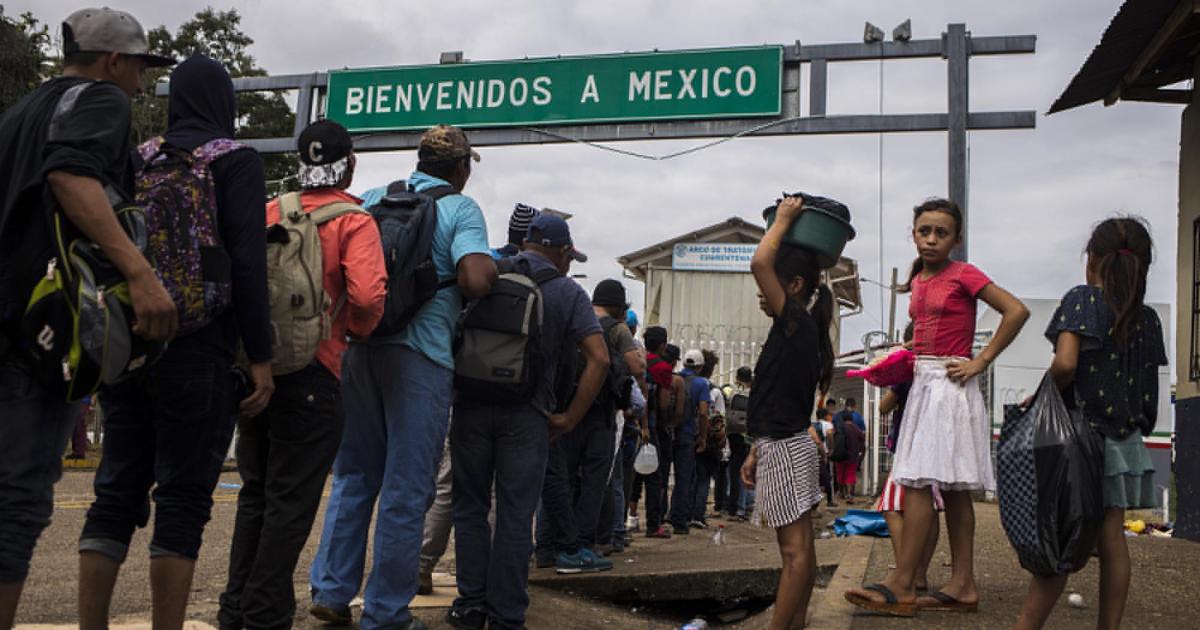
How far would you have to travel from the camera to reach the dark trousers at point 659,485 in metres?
10.6

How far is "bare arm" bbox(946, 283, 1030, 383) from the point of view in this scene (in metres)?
5.12

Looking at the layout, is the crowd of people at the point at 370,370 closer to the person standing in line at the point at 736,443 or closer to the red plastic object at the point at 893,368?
the red plastic object at the point at 893,368

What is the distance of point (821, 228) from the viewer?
15.0 ft

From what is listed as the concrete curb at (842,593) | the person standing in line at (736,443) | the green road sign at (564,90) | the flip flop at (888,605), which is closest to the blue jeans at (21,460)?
the concrete curb at (842,593)

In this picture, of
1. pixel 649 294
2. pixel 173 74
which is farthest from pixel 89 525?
pixel 649 294

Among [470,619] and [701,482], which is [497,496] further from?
[701,482]

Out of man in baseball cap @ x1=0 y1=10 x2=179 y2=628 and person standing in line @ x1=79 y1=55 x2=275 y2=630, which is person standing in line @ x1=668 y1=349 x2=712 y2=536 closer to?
person standing in line @ x1=79 y1=55 x2=275 y2=630

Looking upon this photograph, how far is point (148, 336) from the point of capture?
3059 mm

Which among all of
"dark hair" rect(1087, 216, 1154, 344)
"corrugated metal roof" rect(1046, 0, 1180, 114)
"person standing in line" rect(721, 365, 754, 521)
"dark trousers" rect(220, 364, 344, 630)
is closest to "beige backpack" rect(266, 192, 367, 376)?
"dark trousers" rect(220, 364, 344, 630)

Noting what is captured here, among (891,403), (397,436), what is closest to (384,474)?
(397,436)

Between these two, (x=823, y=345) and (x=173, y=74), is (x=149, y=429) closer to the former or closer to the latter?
(x=173, y=74)

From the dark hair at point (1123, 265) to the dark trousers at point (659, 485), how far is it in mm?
6298

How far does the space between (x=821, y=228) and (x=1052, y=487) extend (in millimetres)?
1291

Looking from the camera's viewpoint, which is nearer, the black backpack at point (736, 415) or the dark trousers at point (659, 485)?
the dark trousers at point (659, 485)
